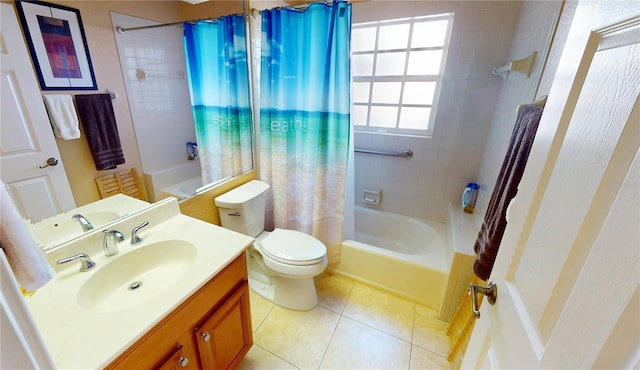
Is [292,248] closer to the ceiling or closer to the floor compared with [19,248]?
closer to the floor

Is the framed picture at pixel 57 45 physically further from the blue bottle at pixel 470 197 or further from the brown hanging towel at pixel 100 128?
the blue bottle at pixel 470 197

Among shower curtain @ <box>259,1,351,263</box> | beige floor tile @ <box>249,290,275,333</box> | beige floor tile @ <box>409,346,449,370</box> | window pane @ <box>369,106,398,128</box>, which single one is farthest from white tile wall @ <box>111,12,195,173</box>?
beige floor tile @ <box>409,346,449,370</box>

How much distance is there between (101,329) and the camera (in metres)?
0.71

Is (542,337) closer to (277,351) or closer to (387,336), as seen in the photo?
(387,336)

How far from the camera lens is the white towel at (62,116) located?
853 mm

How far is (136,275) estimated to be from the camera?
105cm

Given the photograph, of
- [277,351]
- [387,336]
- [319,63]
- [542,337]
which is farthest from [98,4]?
[387,336]

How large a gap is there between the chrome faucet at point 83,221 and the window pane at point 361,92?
2079mm

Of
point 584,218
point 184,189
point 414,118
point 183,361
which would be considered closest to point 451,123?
point 414,118

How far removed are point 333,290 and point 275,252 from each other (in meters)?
0.63

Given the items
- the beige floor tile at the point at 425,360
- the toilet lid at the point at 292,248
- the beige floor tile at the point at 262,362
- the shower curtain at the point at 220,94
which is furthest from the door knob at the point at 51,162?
the beige floor tile at the point at 425,360

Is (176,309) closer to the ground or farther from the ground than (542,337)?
closer to the ground

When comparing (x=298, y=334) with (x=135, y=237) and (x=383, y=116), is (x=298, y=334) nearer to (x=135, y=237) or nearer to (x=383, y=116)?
(x=135, y=237)

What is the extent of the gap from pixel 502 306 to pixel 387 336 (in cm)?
110
